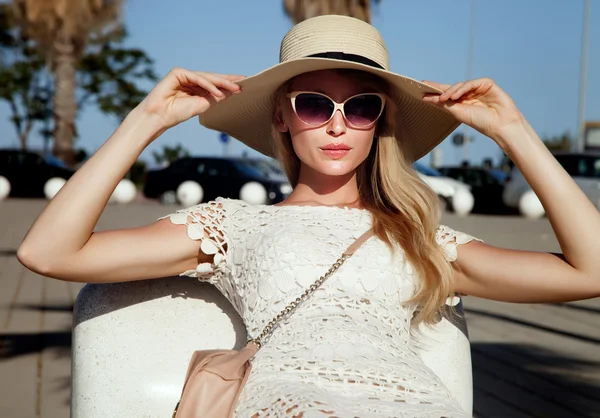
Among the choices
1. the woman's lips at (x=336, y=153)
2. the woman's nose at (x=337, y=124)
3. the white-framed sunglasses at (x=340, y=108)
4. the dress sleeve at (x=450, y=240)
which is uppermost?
the white-framed sunglasses at (x=340, y=108)

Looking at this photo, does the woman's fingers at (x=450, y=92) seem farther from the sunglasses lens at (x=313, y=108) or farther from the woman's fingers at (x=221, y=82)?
the woman's fingers at (x=221, y=82)

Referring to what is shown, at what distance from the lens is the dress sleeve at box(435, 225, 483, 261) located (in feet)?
9.91

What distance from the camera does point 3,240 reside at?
41.4 feet

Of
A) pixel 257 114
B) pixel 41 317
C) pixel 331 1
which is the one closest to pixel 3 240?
pixel 41 317

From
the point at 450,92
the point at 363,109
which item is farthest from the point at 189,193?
→ the point at 450,92

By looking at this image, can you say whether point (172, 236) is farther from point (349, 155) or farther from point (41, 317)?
point (41, 317)

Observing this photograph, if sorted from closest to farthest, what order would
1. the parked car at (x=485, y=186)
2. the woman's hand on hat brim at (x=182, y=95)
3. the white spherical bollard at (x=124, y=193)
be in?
the woman's hand on hat brim at (x=182, y=95), the white spherical bollard at (x=124, y=193), the parked car at (x=485, y=186)

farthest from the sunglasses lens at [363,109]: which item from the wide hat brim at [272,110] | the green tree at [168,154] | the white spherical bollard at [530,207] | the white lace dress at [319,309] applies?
the green tree at [168,154]

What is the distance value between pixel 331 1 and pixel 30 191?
486 inches

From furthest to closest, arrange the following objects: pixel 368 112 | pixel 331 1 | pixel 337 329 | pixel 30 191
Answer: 1. pixel 30 191
2. pixel 331 1
3. pixel 368 112
4. pixel 337 329

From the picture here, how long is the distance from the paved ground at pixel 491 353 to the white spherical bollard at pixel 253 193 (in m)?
9.89

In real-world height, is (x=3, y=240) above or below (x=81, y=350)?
below

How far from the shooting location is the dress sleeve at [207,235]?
9.78 feet

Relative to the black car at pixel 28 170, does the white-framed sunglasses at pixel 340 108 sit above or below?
above
